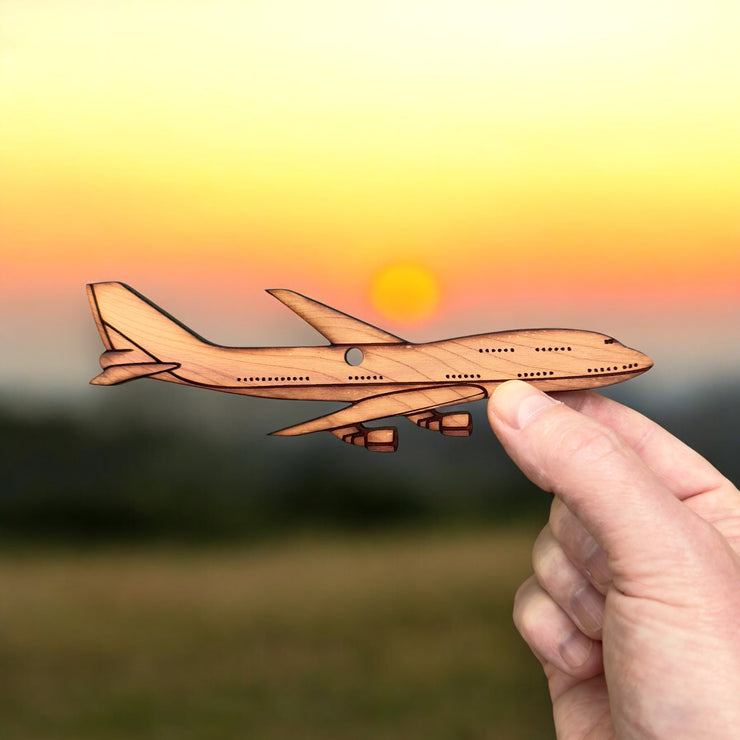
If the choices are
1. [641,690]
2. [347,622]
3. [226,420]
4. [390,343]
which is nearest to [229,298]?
[226,420]

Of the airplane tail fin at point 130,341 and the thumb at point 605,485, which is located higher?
the airplane tail fin at point 130,341

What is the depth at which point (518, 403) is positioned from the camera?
19.7 inches

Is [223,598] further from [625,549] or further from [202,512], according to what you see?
[625,549]

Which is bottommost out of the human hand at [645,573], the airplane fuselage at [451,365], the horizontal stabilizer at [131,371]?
the human hand at [645,573]

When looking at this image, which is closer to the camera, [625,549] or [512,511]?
[625,549]

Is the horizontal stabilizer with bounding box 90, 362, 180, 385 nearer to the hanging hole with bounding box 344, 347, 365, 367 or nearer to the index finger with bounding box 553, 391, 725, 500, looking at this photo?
the hanging hole with bounding box 344, 347, 365, 367

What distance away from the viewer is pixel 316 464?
0.75 metres

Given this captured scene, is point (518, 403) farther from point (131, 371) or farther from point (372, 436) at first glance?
point (131, 371)

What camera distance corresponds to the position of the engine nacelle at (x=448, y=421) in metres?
0.55

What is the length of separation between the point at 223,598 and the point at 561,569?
0.34 m

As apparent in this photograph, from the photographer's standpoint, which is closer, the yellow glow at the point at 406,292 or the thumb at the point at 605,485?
the thumb at the point at 605,485

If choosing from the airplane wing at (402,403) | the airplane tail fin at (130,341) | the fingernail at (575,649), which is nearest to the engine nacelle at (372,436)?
the airplane wing at (402,403)

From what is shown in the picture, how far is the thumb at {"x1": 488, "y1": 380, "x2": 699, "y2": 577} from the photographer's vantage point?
452 mm

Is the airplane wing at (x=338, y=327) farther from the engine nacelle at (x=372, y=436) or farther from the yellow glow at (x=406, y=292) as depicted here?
the yellow glow at (x=406, y=292)
